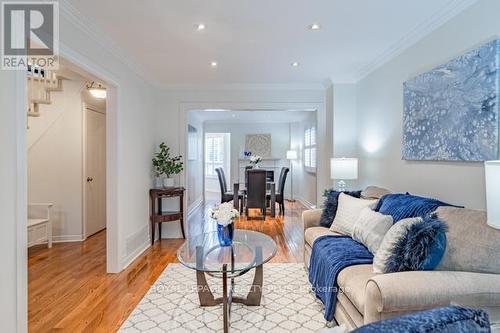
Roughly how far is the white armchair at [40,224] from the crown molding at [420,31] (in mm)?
4972

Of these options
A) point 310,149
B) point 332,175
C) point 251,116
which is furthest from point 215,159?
point 332,175

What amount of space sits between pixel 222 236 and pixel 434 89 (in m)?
2.28

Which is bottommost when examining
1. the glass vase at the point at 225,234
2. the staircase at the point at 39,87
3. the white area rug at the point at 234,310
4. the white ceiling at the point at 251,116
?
the white area rug at the point at 234,310

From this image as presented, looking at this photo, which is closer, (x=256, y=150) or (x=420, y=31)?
(x=420, y=31)

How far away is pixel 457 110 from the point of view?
240cm

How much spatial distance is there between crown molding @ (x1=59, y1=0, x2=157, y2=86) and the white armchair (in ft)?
8.01

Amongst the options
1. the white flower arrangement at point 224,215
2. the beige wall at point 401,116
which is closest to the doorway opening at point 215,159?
the beige wall at point 401,116

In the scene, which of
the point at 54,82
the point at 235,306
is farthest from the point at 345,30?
the point at 54,82

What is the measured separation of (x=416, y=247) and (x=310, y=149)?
616cm

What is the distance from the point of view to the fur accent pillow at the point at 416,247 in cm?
180

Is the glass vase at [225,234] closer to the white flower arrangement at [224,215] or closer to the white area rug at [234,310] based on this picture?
the white flower arrangement at [224,215]

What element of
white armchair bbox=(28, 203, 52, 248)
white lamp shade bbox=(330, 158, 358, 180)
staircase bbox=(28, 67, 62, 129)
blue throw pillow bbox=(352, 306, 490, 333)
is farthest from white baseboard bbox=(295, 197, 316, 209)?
blue throw pillow bbox=(352, 306, 490, 333)

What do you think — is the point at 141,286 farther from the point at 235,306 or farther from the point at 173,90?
the point at 173,90

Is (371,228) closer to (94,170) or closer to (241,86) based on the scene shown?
(241,86)
